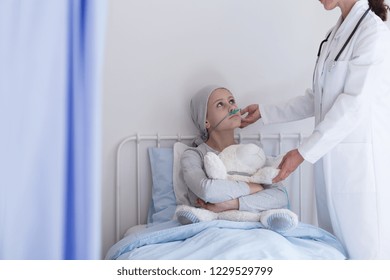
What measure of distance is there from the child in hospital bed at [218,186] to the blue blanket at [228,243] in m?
0.07

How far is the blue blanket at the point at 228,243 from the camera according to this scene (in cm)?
147

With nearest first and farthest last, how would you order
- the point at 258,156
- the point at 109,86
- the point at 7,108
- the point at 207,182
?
the point at 7,108, the point at 207,182, the point at 258,156, the point at 109,86

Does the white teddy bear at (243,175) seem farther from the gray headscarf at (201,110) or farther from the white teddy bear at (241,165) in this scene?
the gray headscarf at (201,110)

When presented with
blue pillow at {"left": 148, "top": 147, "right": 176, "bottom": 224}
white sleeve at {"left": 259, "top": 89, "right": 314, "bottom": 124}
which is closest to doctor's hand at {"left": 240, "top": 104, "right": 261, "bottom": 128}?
white sleeve at {"left": 259, "top": 89, "right": 314, "bottom": 124}

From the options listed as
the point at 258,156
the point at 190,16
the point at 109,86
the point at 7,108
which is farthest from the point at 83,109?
the point at 190,16

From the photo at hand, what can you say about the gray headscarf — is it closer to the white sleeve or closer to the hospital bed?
the hospital bed

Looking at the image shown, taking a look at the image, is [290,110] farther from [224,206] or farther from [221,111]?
[224,206]

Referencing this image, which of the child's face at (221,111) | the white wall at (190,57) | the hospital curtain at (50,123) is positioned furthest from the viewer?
the white wall at (190,57)

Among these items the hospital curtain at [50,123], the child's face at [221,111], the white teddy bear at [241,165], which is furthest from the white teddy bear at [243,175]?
the hospital curtain at [50,123]

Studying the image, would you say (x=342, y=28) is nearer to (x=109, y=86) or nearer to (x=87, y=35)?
(x=109, y=86)

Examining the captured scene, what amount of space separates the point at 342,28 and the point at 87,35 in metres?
1.16

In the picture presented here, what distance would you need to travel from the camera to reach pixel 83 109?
0.90m

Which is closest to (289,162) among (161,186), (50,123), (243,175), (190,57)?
(243,175)
